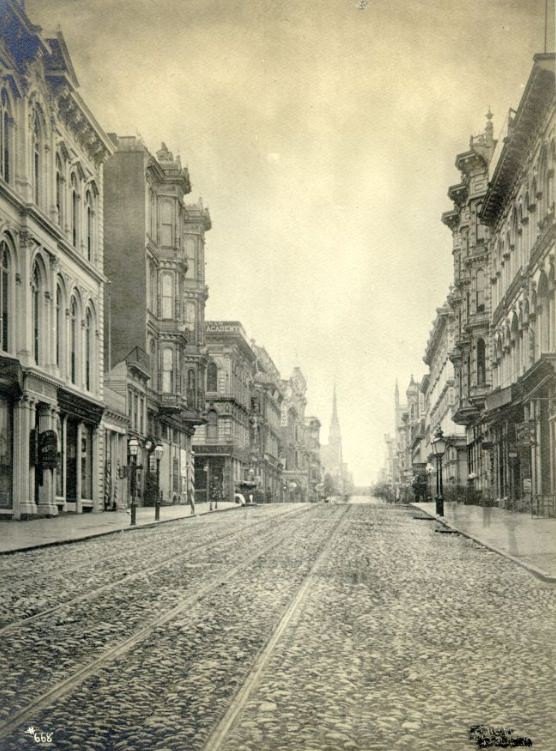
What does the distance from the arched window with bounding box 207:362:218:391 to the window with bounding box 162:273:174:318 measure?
2245 centimetres

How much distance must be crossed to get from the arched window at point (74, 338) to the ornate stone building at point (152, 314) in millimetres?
8870

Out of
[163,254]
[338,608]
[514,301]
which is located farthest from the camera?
[163,254]

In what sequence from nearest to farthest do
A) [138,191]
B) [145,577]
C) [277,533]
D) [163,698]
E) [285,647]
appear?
[163,698] → [285,647] → [145,577] → [277,533] → [138,191]

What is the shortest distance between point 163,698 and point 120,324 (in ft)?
165

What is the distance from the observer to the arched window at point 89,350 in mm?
41969

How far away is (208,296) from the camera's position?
2987 inches

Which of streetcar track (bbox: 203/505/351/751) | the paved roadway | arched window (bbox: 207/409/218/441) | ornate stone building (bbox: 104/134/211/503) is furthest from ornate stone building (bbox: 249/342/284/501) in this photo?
streetcar track (bbox: 203/505/351/751)

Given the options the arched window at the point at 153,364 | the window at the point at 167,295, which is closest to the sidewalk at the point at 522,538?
the arched window at the point at 153,364

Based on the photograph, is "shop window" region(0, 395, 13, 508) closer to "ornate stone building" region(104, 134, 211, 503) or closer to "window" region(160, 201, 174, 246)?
"ornate stone building" region(104, 134, 211, 503)

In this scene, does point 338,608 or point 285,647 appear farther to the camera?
point 338,608

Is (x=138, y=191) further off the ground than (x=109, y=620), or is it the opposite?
(x=138, y=191)

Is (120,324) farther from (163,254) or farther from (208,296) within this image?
(208,296)

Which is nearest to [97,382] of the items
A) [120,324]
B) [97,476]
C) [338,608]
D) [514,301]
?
[97,476]

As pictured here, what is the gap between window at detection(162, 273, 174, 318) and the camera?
6291 cm
